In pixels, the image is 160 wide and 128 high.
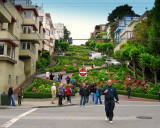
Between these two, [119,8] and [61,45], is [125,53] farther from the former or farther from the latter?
[119,8]

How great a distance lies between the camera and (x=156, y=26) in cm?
3228

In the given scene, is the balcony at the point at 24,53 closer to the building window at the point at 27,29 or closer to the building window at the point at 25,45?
the building window at the point at 25,45

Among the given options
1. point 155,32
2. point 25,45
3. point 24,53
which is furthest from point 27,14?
point 155,32

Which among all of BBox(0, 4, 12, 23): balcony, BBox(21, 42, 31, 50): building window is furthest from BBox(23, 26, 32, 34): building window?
BBox(0, 4, 12, 23): balcony

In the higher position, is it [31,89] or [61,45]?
[61,45]

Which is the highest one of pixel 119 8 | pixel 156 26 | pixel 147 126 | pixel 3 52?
pixel 119 8

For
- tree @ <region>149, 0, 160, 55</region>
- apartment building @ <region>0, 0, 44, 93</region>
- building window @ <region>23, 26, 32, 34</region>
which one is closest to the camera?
apartment building @ <region>0, 0, 44, 93</region>

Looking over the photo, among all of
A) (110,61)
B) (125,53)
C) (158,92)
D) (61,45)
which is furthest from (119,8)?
(158,92)

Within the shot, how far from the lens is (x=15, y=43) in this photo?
88.0 ft

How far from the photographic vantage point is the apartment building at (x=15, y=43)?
23.9 meters

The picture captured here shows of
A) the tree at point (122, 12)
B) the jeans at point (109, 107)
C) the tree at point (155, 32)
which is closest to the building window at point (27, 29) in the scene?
the tree at point (155, 32)

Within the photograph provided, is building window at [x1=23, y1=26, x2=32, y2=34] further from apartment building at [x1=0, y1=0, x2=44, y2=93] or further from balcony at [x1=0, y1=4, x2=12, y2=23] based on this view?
balcony at [x1=0, y1=4, x2=12, y2=23]

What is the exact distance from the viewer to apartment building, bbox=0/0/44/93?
2394 cm

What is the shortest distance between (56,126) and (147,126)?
3603 millimetres
